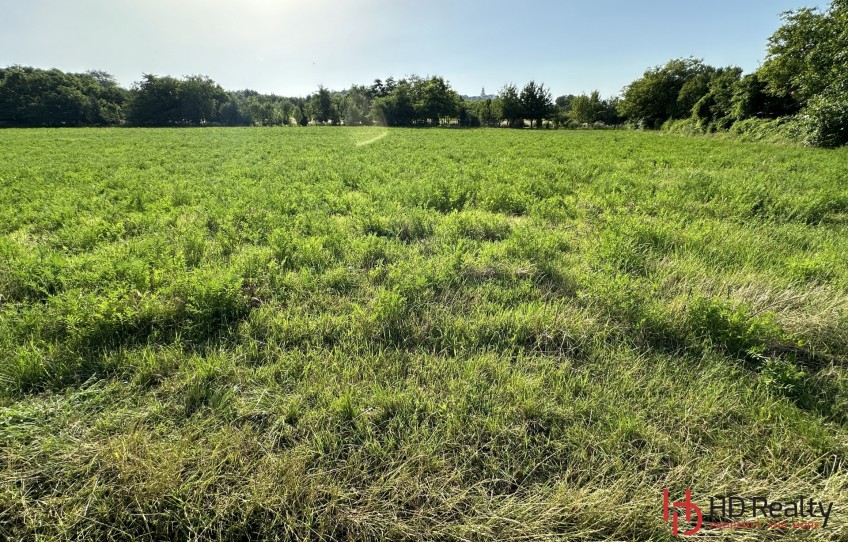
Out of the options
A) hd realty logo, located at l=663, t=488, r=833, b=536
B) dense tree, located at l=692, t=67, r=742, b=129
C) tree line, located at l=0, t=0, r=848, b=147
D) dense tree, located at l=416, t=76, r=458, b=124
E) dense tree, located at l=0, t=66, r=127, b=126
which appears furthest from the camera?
dense tree, located at l=416, t=76, r=458, b=124

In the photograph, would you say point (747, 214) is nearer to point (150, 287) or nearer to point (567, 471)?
point (567, 471)

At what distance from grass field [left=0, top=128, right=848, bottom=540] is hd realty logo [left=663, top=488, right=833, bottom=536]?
5cm

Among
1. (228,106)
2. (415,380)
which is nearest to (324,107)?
(228,106)

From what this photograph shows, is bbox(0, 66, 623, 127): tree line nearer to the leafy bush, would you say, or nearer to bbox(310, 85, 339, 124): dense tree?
bbox(310, 85, 339, 124): dense tree

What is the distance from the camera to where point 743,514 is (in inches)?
72.5

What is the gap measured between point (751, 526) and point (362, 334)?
280cm

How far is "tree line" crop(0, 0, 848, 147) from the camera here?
2606 centimetres

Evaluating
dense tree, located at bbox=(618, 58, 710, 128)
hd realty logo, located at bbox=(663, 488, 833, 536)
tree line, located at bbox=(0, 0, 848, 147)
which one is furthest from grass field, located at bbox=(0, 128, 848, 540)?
dense tree, located at bbox=(618, 58, 710, 128)

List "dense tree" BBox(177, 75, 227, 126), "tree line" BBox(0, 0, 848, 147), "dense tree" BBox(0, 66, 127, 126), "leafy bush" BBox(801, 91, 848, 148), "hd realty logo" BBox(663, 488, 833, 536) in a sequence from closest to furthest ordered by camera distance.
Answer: "hd realty logo" BBox(663, 488, 833, 536) → "leafy bush" BBox(801, 91, 848, 148) → "tree line" BBox(0, 0, 848, 147) → "dense tree" BBox(0, 66, 127, 126) → "dense tree" BBox(177, 75, 227, 126)


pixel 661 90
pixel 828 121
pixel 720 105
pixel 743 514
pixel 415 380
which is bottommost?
pixel 743 514

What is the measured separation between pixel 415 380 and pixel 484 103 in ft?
273

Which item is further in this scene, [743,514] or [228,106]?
[228,106]

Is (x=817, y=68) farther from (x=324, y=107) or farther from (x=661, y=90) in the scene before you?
(x=324, y=107)

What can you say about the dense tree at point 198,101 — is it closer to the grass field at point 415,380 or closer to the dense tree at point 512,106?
the dense tree at point 512,106
